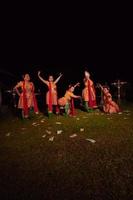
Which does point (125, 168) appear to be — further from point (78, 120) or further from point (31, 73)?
point (31, 73)

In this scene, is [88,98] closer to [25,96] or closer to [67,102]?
[67,102]

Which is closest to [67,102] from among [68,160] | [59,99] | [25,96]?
[59,99]

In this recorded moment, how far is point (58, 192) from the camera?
22.7 feet

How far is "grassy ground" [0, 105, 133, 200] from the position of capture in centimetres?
696

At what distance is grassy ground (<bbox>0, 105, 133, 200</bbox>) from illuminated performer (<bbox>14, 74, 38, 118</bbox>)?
90.2 inches

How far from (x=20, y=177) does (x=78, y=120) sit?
300 inches

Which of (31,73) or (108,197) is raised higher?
(31,73)

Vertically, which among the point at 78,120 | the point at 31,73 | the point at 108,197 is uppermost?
the point at 31,73

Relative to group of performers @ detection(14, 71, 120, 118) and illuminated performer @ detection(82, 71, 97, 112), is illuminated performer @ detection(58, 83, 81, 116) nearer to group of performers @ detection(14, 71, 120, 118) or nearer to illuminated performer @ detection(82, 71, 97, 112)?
group of performers @ detection(14, 71, 120, 118)

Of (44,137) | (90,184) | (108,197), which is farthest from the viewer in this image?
(44,137)

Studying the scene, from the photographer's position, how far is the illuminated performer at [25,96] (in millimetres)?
17094

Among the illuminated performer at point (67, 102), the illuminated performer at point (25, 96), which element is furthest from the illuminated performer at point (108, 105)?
the illuminated performer at point (25, 96)

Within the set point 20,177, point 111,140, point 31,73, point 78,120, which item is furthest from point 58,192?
point 31,73

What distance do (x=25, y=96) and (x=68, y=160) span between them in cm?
884
